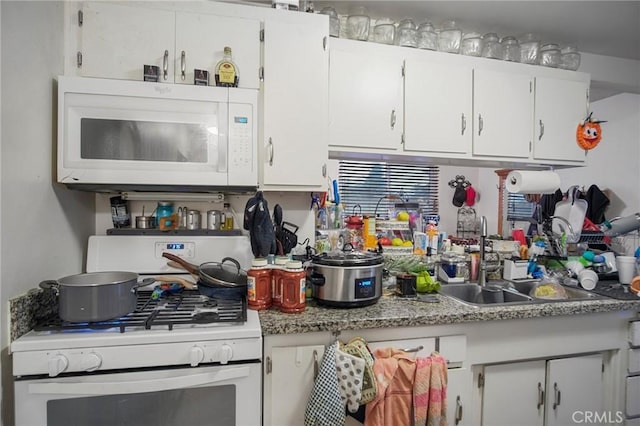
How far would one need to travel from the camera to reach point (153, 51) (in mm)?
1420

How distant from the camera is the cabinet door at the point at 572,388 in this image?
1484 millimetres

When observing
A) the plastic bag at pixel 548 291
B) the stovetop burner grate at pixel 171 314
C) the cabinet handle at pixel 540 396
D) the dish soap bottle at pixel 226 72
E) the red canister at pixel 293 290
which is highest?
the dish soap bottle at pixel 226 72

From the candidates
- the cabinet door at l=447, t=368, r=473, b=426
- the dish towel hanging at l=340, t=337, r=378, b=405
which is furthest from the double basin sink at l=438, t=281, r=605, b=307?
the dish towel hanging at l=340, t=337, r=378, b=405

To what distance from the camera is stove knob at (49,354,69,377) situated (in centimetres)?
97

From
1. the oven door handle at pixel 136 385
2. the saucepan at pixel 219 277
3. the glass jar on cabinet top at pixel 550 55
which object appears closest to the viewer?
the oven door handle at pixel 136 385

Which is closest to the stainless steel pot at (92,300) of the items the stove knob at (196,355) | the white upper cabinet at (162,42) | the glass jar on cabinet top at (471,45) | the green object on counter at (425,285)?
the stove knob at (196,355)

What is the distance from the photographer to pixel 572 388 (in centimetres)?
151

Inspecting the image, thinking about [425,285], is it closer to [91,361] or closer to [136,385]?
[136,385]

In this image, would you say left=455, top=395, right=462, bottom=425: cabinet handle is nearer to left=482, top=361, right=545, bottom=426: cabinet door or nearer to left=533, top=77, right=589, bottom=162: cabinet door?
left=482, top=361, right=545, bottom=426: cabinet door

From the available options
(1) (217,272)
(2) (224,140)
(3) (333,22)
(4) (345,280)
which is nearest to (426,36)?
(3) (333,22)

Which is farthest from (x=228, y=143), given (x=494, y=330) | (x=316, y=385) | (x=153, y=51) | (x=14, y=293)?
(x=494, y=330)

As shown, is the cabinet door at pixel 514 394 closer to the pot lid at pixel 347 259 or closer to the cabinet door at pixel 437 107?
the pot lid at pixel 347 259

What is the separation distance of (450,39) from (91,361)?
235 cm

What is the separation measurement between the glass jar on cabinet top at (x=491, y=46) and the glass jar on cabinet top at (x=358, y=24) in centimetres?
81
